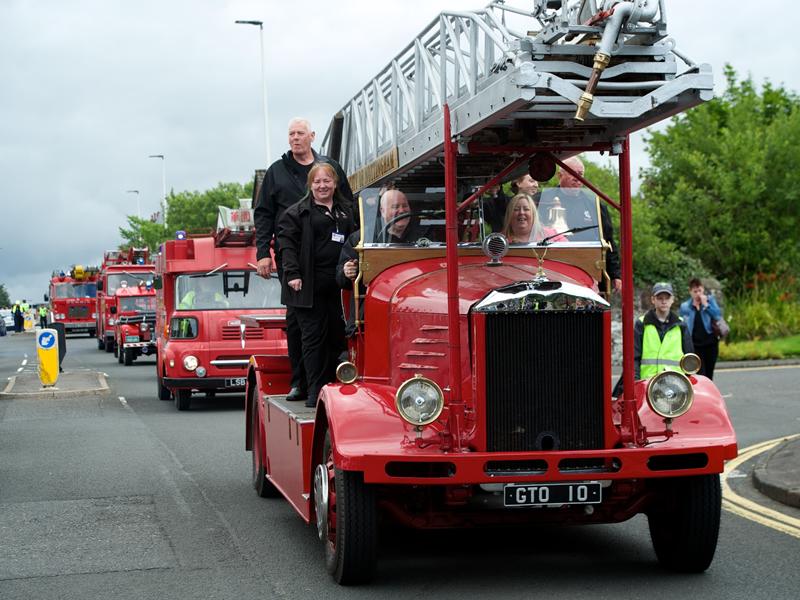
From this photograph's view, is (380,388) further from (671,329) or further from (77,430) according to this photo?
(77,430)

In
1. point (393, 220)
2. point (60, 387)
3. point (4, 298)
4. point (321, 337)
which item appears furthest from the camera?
point (4, 298)

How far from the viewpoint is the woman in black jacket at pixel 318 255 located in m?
9.34

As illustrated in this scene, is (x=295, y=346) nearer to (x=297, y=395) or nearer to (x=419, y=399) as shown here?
(x=297, y=395)

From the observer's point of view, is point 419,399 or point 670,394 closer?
point 419,399

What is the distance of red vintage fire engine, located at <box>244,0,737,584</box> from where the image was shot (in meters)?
6.68

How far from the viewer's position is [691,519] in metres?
7.13

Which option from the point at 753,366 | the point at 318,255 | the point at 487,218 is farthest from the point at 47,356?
the point at 487,218

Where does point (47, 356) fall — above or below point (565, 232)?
below

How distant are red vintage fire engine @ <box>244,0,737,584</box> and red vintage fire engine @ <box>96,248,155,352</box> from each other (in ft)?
111

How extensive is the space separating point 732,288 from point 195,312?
19.2 meters

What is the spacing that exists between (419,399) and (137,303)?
34196 millimetres

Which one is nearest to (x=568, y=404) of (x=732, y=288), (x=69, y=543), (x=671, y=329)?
(x=69, y=543)

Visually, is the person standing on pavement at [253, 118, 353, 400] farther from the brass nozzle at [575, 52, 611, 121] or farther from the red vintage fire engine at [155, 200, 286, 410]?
the red vintage fire engine at [155, 200, 286, 410]

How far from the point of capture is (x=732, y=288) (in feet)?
115
